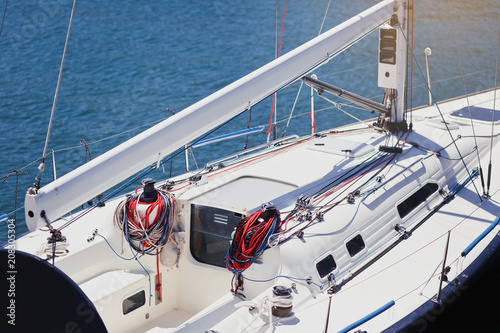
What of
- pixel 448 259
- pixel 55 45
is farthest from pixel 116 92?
pixel 448 259

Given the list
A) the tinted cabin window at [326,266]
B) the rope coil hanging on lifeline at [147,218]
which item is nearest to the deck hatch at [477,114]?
the tinted cabin window at [326,266]

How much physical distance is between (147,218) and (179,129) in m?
1.04

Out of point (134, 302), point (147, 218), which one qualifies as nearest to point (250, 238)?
point (147, 218)

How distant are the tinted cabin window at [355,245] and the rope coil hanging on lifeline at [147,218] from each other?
182 centimetres

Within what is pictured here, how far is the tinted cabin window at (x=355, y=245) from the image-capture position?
6.77 meters

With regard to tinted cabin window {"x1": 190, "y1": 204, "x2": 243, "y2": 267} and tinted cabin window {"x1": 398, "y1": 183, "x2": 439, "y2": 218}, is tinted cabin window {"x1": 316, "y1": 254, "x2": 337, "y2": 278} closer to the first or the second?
tinted cabin window {"x1": 190, "y1": 204, "x2": 243, "y2": 267}

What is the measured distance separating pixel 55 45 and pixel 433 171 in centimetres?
1209

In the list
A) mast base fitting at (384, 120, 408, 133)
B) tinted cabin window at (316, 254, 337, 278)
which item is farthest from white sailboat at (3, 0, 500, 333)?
mast base fitting at (384, 120, 408, 133)

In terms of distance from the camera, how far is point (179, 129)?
19.4 feet

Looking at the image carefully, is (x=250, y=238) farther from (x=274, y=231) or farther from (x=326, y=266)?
(x=326, y=266)

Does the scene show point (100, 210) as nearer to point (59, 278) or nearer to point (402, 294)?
point (59, 278)

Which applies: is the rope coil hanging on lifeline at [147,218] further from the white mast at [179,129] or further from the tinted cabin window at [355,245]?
the tinted cabin window at [355,245]

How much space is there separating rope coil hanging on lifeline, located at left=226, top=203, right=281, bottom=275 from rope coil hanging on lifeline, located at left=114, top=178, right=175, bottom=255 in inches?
30.0

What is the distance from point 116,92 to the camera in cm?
1527
